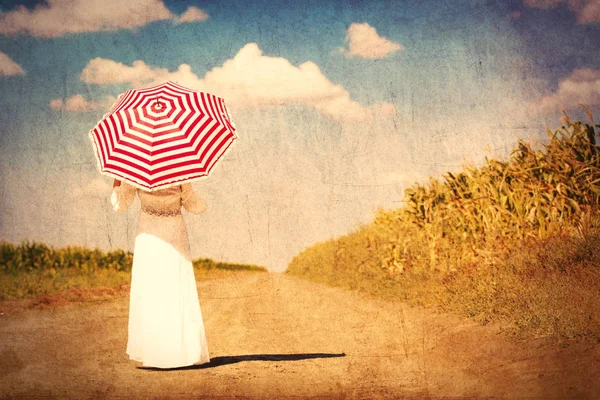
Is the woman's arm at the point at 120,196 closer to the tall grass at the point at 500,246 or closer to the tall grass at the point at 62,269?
the tall grass at the point at 62,269

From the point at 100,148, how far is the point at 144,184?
0.46 m

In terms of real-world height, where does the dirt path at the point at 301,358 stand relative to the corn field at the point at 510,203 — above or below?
below

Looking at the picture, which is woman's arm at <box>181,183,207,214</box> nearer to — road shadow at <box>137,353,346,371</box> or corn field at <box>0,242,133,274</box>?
road shadow at <box>137,353,346,371</box>

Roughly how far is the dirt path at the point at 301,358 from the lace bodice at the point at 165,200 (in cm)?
123

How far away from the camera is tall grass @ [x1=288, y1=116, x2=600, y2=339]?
17.5 ft

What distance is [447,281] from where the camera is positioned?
669 cm

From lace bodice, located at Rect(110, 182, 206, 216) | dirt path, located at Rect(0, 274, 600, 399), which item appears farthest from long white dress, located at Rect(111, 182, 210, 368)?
dirt path, located at Rect(0, 274, 600, 399)

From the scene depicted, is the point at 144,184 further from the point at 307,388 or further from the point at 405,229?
the point at 405,229

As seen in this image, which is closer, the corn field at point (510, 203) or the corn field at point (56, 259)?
the corn field at point (510, 203)

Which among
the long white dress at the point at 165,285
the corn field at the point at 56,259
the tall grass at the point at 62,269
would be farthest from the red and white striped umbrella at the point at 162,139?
the corn field at the point at 56,259

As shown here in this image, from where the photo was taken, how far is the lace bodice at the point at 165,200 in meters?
4.34

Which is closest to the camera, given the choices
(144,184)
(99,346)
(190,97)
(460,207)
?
(144,184)

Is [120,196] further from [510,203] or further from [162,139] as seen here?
[510,203]

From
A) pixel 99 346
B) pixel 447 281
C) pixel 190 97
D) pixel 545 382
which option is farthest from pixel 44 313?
pixel 545 382
